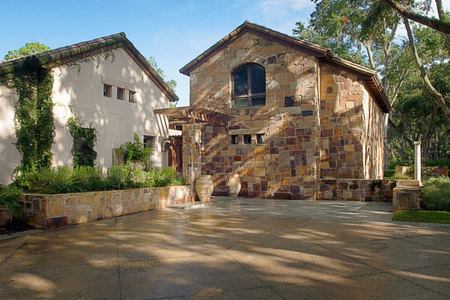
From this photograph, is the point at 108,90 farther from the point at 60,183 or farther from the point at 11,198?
the point at 11,198

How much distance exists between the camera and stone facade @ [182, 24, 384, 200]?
493 inches

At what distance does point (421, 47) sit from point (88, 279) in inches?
987

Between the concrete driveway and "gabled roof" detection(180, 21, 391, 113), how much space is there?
269 inches

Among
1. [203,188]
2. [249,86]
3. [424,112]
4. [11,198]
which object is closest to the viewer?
[11,198]

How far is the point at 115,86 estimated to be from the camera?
12.5 metres

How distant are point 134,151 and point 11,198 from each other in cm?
552

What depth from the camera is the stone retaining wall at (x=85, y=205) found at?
6.77 meters

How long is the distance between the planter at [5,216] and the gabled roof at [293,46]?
31.8 feet

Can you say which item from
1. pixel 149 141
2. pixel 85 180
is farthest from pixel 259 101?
pixel 85 180

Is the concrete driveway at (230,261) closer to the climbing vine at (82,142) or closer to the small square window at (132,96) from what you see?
the climbing vine at (82,142)

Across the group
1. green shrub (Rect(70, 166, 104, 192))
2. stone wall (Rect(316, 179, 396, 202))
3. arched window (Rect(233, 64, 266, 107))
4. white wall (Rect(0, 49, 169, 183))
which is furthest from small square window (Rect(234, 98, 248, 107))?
Answer: green shrub (Rect(70, 166, 104, 192))

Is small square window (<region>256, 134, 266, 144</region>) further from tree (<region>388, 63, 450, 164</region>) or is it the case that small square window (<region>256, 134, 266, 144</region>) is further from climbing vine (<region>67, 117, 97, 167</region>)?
tree (<region>388, 63, 450, 164</region>)

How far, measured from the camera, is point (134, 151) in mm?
12344

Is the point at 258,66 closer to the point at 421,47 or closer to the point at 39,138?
the point at 39,138
